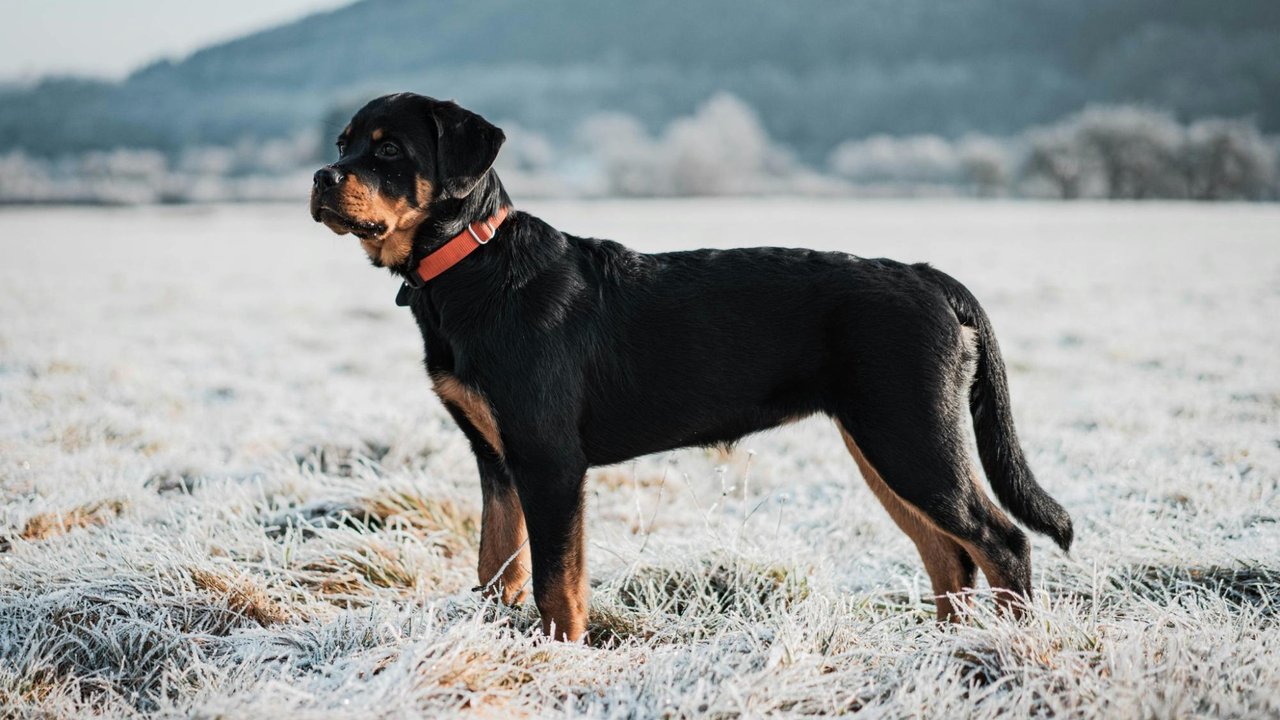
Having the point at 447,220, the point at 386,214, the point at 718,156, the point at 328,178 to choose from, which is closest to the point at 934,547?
the point at 447,220

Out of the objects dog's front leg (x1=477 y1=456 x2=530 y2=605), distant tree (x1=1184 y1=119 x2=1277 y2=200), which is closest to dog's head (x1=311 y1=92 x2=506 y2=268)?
dog's front leg (x1=477 y1=456 x2=530 y2=605)

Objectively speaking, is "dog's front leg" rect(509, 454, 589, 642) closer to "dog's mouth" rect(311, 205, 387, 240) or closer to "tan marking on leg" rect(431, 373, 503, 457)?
"tan marking on leg" rect(431, 373, 503, 457)

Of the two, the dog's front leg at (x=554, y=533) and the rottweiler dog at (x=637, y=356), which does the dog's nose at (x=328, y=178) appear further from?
the dog's front leg at (x=554, y=533)

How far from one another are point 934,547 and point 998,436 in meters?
0.45

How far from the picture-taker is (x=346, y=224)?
2699mm

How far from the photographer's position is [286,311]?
→ 1100 cm

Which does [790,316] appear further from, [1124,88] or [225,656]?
[1124,88]

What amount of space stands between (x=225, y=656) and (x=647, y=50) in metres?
188

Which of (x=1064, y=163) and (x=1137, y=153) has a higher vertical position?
(x=1137, y=153)

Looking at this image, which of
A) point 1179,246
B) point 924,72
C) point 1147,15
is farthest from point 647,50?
point 1179,246

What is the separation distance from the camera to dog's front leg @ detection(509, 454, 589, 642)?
8.67 feet

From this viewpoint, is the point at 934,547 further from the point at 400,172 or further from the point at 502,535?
the point at 400,172

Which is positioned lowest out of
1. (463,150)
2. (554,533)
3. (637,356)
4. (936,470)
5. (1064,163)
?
(554,533)

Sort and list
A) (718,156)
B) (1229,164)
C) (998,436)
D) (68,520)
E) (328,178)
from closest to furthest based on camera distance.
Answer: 1. (328,178)
2. (998,436)
3. (68,520)
4. (1229,164)
5. (718,156)
